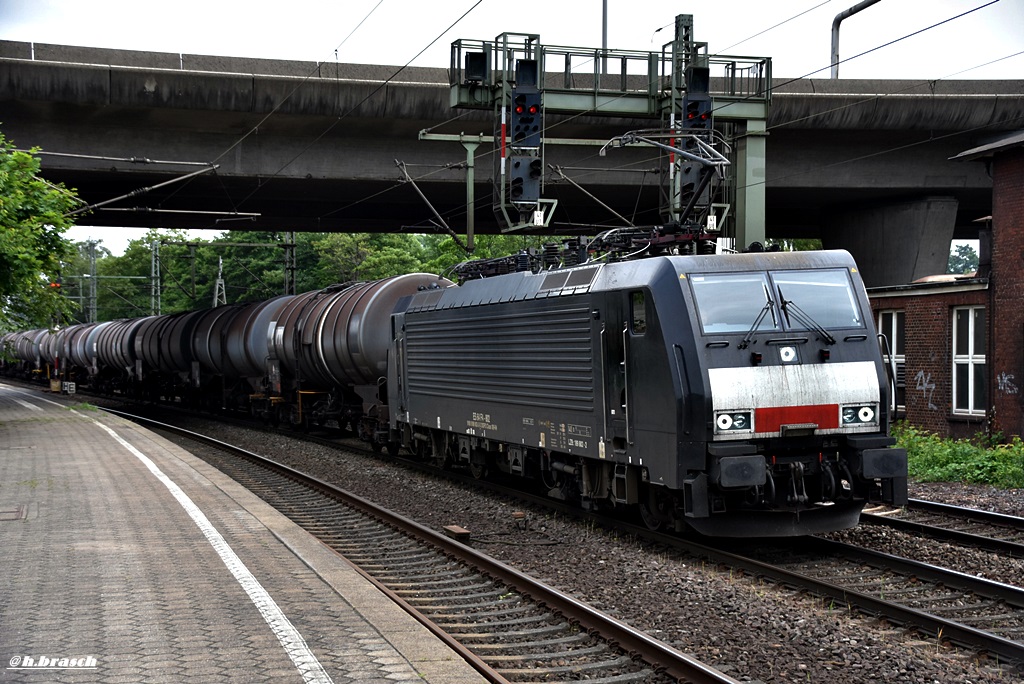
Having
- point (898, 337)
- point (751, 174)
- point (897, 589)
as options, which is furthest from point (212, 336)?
point (897, 589)

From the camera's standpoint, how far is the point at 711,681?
6445mm

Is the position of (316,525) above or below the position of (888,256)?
below

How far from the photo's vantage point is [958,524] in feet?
40.5

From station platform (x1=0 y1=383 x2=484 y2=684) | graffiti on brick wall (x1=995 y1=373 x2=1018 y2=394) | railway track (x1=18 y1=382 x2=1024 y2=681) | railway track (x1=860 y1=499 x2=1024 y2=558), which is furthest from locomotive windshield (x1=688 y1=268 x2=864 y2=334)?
graffiti on brick wall (x1=995 y1=373 x2=1018 y2=394)

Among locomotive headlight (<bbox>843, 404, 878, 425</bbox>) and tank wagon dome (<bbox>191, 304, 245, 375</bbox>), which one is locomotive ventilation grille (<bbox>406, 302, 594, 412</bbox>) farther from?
tank wagon dome (<bbox>191, 304, 245, 375</bbox>)

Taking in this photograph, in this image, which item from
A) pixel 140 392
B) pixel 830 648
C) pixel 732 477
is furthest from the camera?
pixel 140 392

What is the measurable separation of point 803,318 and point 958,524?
11.8 ft

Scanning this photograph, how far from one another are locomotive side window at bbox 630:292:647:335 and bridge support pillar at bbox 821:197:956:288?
2264 centimetres

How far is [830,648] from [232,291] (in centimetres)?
8954

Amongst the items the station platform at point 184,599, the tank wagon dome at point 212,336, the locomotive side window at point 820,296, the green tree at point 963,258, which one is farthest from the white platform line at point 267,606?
the green tree at point 963,258

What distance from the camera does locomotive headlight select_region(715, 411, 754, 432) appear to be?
10023 millimetres

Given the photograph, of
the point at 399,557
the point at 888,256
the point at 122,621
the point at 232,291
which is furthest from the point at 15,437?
the point at 232,291

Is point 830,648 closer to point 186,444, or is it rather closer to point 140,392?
point 186,444

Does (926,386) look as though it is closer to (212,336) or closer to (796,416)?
(796,416)
